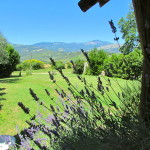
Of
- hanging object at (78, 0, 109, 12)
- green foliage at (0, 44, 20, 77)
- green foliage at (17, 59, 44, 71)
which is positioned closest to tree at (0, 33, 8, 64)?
green foliage at (0, 44, 20, 77)

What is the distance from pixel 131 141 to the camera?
4.34ft

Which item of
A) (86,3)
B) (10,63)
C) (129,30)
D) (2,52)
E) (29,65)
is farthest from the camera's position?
(29,65)

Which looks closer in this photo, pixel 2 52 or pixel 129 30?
pixel 2 52

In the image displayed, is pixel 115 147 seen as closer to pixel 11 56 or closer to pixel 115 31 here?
pixel 115 31

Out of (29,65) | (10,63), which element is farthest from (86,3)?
(29,65)

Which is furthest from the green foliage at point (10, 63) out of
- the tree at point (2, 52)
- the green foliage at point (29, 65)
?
the green foliage at point (29, 65)

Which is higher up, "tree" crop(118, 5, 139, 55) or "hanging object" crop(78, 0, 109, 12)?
"tree" crop(118, 5, 139, 55)

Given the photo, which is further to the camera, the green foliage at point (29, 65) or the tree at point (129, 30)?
the green foliage at point (29, 65)

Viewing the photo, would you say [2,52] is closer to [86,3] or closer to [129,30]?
[86,3]

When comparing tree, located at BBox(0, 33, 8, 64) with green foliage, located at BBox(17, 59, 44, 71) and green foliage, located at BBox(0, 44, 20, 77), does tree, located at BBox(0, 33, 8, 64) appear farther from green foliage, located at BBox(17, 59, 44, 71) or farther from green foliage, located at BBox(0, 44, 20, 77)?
green foliage, located at BBox(17, 59, 44, 71)

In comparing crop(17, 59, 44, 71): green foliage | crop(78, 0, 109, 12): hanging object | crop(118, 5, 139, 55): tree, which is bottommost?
crop(17, 59, 44, 71): green foliage

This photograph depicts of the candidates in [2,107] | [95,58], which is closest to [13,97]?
[2,107]

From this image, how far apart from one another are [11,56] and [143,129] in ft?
80.3

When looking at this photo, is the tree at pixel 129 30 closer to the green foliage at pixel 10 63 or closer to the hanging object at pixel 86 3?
the green foliage at pixel 10 63
